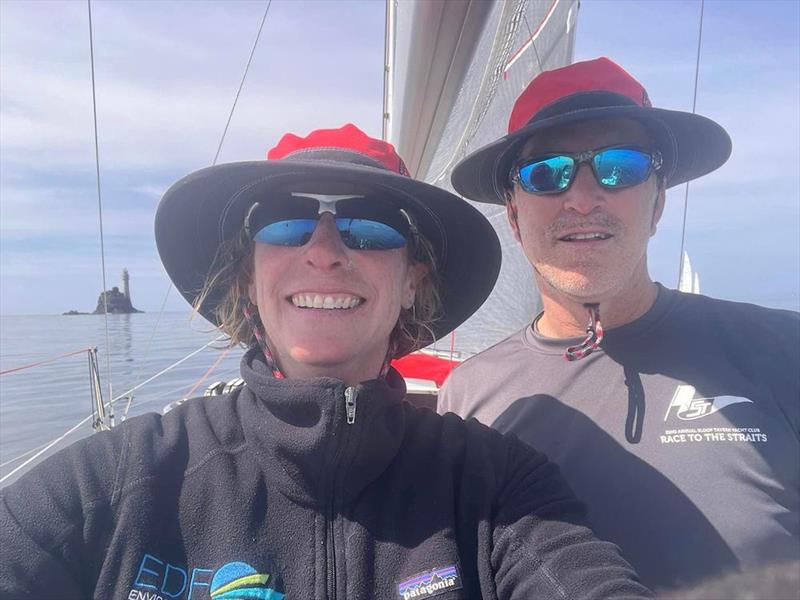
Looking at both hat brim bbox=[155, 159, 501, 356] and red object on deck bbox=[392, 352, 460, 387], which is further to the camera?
red object on deck bbox=[392, 352, 460, 387]

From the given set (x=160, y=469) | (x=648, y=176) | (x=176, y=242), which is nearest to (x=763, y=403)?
(x=648, y=176)

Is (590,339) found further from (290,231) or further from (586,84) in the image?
(290,231)

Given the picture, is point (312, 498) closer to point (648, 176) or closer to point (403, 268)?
point (403, 268)

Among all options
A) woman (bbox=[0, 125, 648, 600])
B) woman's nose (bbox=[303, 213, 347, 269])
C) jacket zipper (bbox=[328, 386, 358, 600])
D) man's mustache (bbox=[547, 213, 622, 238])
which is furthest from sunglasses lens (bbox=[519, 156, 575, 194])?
jacket zipper (bbox=[328, 386, 358, 600])

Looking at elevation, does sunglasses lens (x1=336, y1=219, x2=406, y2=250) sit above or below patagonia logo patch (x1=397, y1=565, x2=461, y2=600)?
above

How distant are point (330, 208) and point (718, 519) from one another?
123 centimetres

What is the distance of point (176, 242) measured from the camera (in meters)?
1.71

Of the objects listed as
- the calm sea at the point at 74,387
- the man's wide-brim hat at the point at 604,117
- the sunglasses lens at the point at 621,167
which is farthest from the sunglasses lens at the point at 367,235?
the calm sea at the point at 74,387

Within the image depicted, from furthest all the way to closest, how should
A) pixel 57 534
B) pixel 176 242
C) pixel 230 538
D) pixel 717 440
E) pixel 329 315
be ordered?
1. pixel 176 242
2. pixel 717 440
3. pixel 329 315
4. pixel 230 538
5. pixel 57 534

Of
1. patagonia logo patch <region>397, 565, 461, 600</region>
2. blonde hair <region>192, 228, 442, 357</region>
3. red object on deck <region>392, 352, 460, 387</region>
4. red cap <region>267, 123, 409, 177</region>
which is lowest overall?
red object on deck <region>392, 352, 460, 387</region>

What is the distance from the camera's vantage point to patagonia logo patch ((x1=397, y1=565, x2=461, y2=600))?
1146mm

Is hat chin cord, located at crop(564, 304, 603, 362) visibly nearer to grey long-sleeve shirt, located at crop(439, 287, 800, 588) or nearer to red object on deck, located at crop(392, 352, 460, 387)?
grey long-sleeve shirt, located at crop(439, 287, 800, 588)

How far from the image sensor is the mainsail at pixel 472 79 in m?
2.41

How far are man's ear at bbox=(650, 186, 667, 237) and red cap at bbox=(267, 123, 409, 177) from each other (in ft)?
2.81
